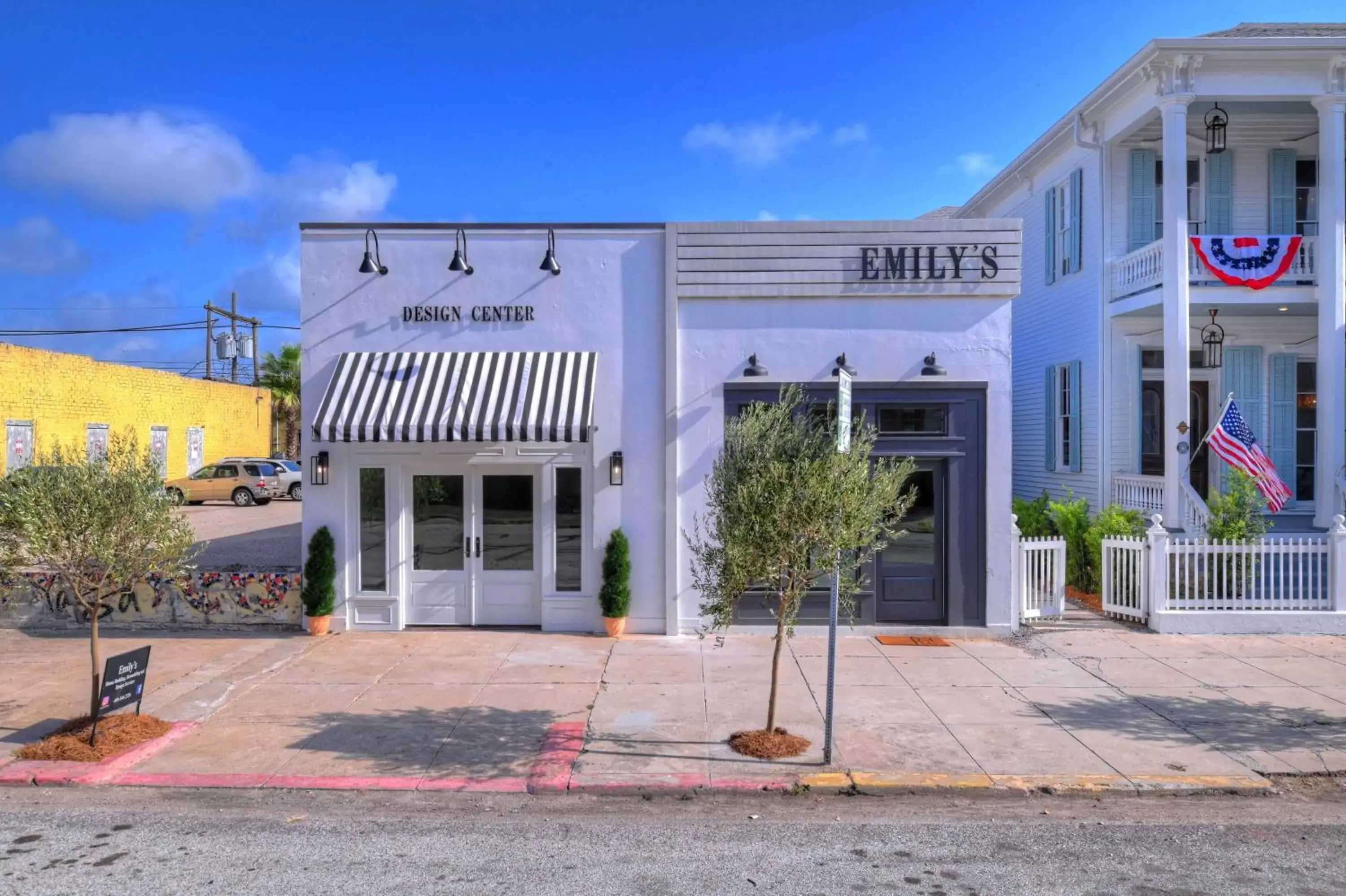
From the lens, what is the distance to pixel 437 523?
11.3m

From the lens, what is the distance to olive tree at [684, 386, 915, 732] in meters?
6.43

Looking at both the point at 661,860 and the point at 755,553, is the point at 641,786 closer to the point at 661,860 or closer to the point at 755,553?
the point at 661,860

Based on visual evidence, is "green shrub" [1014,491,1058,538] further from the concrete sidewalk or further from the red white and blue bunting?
the red white and blue bunting

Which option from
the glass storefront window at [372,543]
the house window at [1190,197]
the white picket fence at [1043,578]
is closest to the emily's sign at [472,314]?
the glass storefront window at [372,543]

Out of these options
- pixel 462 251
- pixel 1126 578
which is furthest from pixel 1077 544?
pixel 462 251

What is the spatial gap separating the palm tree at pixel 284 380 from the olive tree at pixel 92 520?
34.2 meters

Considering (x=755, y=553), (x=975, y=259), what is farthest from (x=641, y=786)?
(x=975, y=259)

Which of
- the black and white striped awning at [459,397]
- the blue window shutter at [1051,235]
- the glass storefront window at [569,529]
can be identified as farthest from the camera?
the blue window shutter at [1051,235]

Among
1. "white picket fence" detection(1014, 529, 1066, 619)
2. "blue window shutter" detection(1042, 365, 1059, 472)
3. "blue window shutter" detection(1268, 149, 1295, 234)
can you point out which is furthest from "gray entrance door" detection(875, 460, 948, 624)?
"blue window shutter" detection(1268, 149, 1295, 234)

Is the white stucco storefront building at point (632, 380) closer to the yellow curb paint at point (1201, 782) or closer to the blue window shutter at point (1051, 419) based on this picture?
the yellow curb paint at point (1201, 782)

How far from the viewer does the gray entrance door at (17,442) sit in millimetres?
24297

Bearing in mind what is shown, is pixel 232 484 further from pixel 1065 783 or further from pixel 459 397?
pixel 1065 783

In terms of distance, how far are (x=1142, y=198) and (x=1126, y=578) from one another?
282 inches

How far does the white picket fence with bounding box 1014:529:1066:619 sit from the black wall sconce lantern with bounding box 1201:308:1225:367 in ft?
18.7
